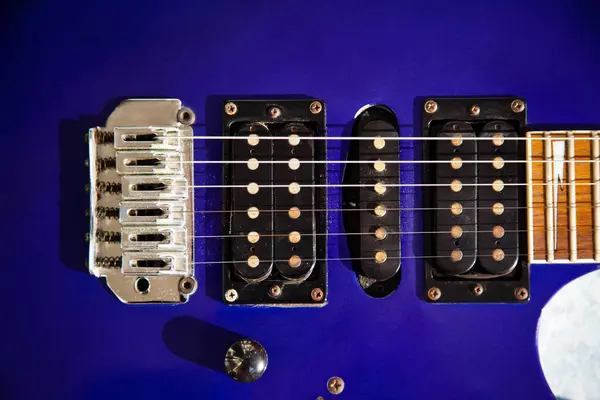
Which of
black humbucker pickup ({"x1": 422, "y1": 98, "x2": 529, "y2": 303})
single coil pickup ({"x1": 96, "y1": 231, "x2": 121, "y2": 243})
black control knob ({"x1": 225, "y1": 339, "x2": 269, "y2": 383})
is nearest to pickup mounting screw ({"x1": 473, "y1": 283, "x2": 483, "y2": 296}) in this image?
black humbucker pickup ({"x1": 422, "y1": 98, "x2": 529, "y2": 303})

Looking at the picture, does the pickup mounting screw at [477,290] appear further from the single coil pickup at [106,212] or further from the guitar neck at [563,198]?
the single coil pickup at [106,212]

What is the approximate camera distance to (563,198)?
3.14 feet

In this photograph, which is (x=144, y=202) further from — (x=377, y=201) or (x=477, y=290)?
(x=477, y=290)

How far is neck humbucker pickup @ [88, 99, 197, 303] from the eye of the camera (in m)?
0.90

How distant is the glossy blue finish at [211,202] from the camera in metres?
0.93

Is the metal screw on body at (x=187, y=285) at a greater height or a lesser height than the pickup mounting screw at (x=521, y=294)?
greater

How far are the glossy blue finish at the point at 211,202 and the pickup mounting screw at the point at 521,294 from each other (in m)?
0.03

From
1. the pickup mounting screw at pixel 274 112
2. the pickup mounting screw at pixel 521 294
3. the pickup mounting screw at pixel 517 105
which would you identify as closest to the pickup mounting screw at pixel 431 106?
the pickup mounting screw at pixel 517 105

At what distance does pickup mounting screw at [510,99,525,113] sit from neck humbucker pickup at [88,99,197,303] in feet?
2.21

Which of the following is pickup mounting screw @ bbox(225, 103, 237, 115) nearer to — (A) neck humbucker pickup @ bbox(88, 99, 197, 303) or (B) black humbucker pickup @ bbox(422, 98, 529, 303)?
(A) neck humbucker pickup @ bbox(88, 99, 197, 303)

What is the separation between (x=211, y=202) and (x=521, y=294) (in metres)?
0.68

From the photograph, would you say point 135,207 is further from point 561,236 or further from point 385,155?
point 561,236

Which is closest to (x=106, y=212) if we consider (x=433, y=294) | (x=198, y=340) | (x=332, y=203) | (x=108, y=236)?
(x=108, y=236)

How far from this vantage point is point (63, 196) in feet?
3.09
